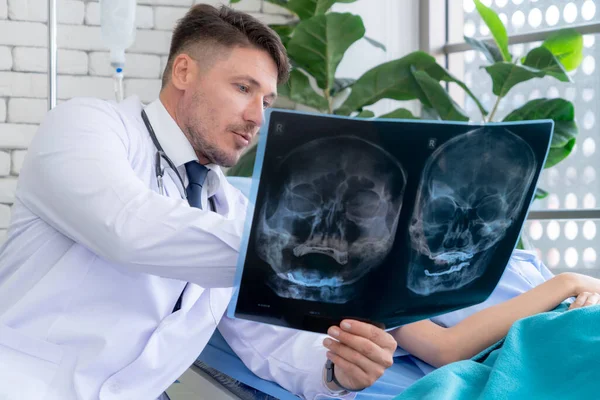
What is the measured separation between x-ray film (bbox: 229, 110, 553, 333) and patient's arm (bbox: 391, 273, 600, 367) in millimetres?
528

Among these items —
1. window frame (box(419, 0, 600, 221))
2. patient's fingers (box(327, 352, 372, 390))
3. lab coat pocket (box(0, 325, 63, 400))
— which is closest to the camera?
patient's fingers (box(327, 352, 372, 390))

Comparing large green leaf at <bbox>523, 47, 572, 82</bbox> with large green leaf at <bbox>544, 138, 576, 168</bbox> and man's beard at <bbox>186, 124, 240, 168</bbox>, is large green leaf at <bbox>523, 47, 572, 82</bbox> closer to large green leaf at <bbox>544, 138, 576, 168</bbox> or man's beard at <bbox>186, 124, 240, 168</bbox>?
large green leaf at <bbox>544, 138, 576, 168</bbox>

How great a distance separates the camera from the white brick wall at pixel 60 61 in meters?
2.95

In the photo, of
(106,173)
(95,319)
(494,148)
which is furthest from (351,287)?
(95,319)

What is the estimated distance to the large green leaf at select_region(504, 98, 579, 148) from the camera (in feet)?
9.52

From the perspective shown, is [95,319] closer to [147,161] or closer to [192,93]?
[147,161]

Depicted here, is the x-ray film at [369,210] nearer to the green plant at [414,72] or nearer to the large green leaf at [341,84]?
the green plant at [414,72]

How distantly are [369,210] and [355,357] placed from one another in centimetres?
28

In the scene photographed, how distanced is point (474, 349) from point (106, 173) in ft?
3.01

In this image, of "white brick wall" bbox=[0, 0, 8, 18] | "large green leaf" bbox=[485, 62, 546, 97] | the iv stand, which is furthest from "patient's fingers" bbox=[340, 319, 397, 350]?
"white brick wall" bbox=[0, 0, 8, 18]

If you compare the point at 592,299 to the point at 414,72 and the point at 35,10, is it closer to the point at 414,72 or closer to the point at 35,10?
the point at 414,72

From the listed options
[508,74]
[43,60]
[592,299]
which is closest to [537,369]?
[592,299]

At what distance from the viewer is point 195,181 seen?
1628 millimetres

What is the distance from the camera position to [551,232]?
138 inches
